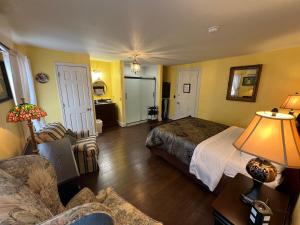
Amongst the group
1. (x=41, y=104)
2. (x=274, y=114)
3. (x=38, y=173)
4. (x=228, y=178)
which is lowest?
(x=228, y=178)

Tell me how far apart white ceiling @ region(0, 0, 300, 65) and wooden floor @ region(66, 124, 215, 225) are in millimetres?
2246

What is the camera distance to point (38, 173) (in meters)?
0.96

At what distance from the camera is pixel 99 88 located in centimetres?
472

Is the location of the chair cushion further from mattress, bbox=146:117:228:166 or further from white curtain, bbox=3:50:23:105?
mattress, bbox=146:117:228:166

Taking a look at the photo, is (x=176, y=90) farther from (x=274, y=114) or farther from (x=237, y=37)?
(x=274, y=114)

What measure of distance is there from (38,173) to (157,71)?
4.75m

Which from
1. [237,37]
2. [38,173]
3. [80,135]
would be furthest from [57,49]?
[237,37]

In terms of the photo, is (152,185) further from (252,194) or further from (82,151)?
(252,194)

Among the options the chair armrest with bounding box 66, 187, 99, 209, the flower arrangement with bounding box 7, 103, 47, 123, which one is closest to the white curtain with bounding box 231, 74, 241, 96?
the chair armrest with bounding box 66, 187, 99, 209

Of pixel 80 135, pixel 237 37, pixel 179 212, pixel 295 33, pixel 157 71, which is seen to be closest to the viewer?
pixel 179 212

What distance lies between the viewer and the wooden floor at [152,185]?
1.63 metres

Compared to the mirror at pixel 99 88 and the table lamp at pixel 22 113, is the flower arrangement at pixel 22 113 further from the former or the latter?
the mirror at pixel 99 88

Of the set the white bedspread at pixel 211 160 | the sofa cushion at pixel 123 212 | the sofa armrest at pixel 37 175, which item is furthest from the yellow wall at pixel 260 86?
the sofa armrest at pixel 37 175

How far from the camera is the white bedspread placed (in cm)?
172
